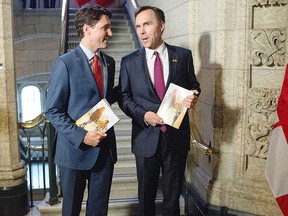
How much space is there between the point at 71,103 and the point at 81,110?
3.3 inches

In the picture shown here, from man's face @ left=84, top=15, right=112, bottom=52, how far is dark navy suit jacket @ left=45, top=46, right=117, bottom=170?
94 mm

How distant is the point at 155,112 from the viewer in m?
2.78

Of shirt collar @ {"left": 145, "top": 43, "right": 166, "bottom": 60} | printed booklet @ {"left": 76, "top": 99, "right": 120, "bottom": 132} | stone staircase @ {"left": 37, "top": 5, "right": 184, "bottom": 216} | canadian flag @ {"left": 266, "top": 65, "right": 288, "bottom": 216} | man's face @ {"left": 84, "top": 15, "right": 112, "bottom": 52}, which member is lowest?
stone staircase @ {"left": 37, "top": 5, "right": 184, "bottom": 216}

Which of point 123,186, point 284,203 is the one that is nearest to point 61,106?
point 284,203

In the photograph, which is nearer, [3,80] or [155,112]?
[155,112]

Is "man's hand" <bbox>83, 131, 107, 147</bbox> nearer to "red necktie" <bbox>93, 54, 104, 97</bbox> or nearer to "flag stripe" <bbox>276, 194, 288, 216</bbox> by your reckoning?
"red necktie" <bbox>93, 54, 104, 97</bbox>

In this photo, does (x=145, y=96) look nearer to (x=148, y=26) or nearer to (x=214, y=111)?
(x=148, y=26)

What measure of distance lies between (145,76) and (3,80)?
1757 mm

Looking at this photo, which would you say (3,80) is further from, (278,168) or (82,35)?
(278,168)

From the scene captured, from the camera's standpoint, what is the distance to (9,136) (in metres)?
3.85

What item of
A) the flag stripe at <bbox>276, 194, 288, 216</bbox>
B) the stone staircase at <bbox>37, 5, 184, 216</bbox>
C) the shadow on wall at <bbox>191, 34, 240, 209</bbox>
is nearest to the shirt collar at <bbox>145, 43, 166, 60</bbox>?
the shadow on wall at <bbox>191, 34, 240, 209</bbox>

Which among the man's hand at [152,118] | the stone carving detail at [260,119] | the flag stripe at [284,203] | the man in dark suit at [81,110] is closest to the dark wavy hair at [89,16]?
the man in dark suit at [81,110]

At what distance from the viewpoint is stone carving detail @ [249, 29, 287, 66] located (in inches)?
118

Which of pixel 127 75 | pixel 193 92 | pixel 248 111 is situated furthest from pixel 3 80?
pixel 248 111
